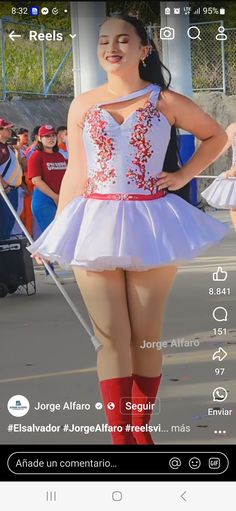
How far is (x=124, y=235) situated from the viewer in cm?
→ 393

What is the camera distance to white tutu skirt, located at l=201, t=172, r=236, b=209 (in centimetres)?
501

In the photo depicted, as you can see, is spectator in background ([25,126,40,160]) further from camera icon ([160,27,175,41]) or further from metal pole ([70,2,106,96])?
camera icon ([160,27,175,41])

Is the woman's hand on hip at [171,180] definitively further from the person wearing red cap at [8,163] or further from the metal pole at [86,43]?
the person wearing red cap at [8,163]

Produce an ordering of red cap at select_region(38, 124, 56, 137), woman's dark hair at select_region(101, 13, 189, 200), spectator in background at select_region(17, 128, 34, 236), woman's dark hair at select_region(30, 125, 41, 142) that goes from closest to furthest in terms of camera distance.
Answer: woman's dark hair at select_region(101, 13, 189, 200), red cap at select_region(38, 124, 56, 137), woman's dark hair at select_region(30, 125, 41, 142), spectator in background at select_region(17, 128, 34, 236)

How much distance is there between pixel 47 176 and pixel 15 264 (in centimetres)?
266

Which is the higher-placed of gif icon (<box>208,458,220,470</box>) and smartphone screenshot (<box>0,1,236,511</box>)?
smartphone screenshot (<box>0,1,236,511</box>)

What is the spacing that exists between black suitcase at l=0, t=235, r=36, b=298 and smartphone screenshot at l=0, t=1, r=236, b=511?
339 cm

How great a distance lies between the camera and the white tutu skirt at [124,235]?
390 cm

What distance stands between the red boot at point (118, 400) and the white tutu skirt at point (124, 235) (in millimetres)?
279

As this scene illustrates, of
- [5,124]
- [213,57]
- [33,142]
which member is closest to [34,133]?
[33,142]

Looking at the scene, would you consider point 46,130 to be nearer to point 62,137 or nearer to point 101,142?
point 62,137

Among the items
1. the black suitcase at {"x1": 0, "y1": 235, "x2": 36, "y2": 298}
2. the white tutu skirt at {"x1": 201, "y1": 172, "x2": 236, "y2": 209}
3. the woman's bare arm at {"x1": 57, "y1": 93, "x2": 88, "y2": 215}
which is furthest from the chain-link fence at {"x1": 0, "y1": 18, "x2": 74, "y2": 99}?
the black suitcase at {"x1": 0, "y1": 235, "x2": 36, "y2": 298}

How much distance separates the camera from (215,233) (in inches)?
163

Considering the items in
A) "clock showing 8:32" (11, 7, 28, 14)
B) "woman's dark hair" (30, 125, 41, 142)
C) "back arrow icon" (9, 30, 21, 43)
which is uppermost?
"clock showing 8:32" (11, 7, 28, 14)
